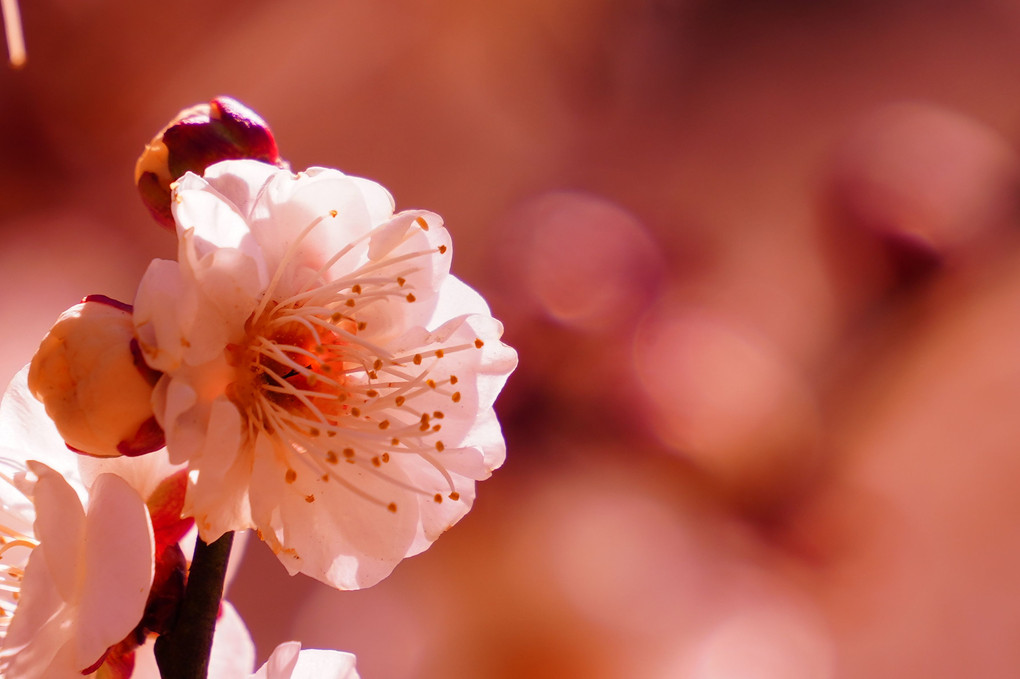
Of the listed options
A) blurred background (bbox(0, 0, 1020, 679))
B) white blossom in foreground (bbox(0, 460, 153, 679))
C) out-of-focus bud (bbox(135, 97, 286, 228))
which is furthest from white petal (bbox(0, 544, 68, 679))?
blurred background (bbox(0, 0, 1020, 679))

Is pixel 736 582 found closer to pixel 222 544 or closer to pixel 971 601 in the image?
pixel 971 601

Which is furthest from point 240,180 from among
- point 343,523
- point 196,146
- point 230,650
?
point 230,650

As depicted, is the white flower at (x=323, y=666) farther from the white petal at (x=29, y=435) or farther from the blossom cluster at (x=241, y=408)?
the white petal at (x=29, y=435)

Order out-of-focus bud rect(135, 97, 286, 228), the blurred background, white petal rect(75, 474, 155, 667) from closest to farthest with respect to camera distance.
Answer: white petal rect(75, 474, 155, 667) → out-of-focus bud rect(135, 97, 286, 228) → the blurred background

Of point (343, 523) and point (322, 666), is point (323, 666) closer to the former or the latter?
point (322, 666)

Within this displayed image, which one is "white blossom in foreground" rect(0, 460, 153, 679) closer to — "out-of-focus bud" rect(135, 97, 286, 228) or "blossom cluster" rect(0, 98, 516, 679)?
"blossom cluster" rect(0, 98, 516, 679)

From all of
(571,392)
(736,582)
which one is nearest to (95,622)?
(571,392)

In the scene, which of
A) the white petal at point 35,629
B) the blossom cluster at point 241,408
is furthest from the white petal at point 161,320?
the white petal at point 35,629
